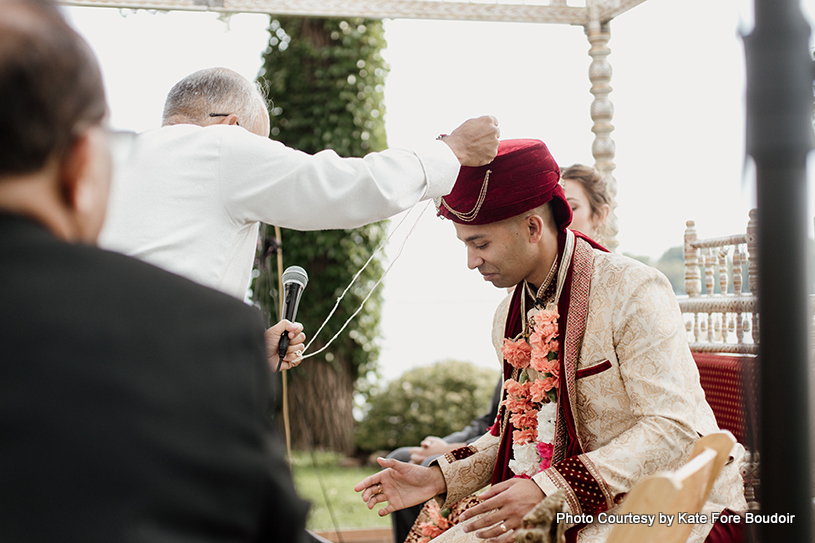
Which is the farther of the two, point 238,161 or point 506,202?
point 506,202

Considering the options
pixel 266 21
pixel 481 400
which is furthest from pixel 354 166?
pixel 266 21

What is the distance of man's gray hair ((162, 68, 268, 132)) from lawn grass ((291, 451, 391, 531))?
3.42 meters

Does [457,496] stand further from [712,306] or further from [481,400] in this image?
[481,400]

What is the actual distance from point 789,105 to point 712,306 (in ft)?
10.9

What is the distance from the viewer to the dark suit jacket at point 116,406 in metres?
0.61

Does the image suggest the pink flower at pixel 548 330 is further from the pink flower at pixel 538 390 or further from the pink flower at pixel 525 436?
Answer: the pink flower at pixel 525 436

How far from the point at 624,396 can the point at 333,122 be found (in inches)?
252

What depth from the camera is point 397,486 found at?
2209mm

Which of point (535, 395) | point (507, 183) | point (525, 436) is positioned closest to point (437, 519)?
point (525, 436)

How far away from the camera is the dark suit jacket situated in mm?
613

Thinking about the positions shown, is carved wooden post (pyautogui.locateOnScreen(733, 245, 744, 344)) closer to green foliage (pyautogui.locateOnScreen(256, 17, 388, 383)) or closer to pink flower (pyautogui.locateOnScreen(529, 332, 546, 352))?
pink flower (pyautogui.locateOnScreen(529, 332, 546, 352))

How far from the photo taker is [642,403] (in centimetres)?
193

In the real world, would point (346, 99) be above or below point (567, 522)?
above

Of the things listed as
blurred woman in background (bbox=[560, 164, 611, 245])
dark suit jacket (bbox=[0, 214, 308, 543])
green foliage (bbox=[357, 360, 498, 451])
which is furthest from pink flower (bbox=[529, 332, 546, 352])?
green foliage (bbox=[357, 360, 498, 451])
